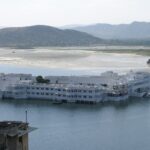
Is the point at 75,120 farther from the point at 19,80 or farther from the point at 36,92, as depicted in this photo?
the point at 19,80

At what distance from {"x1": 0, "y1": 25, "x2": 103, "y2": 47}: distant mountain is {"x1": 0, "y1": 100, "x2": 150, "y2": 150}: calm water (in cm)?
6715

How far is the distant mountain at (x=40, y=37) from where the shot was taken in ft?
304

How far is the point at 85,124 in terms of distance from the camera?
61.0ft

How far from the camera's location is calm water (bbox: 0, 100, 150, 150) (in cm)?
1535

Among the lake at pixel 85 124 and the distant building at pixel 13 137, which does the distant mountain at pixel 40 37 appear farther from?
the distant building at pixel 13 137

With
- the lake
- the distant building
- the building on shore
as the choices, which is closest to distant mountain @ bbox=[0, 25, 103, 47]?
the building on shore

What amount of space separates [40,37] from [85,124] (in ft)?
256

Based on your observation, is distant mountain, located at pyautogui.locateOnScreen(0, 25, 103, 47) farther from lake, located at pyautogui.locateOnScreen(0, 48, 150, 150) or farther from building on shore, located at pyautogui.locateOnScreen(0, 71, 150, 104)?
lake, located at pyautogui.locateOnScreen(0, 48, 150, 150)

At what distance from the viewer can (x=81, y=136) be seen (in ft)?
54.1

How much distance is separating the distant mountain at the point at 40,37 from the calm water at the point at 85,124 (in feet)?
220

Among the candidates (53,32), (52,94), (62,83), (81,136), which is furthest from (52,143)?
(53,32)

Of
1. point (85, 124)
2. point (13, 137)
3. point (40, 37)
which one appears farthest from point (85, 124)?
point (40, 37)

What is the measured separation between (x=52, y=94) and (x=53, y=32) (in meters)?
76.3

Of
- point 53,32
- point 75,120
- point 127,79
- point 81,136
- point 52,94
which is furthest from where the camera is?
point 53,32
